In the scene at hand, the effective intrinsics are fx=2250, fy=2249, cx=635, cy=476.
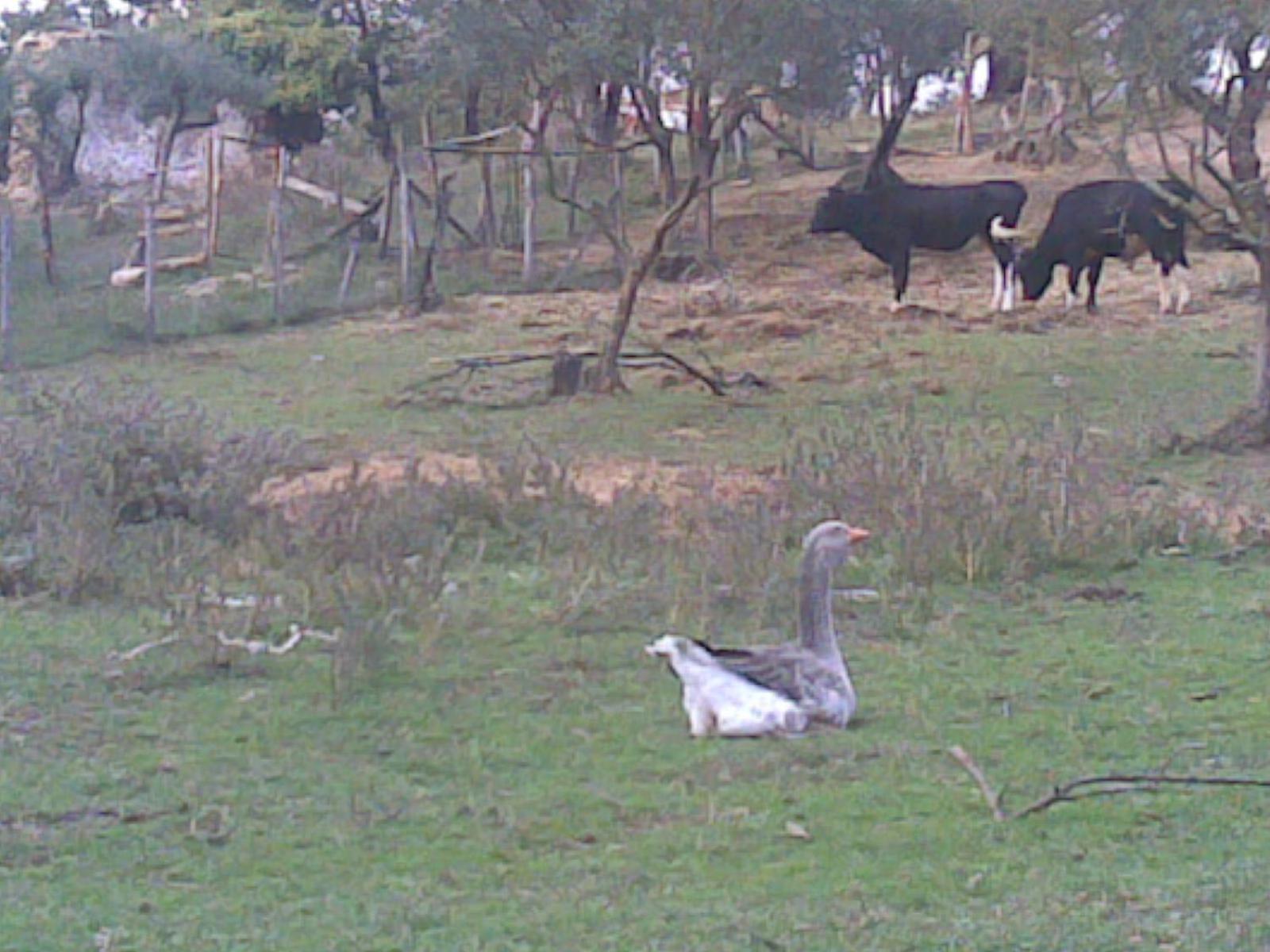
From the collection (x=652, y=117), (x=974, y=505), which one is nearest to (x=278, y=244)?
(x=652, y=117)

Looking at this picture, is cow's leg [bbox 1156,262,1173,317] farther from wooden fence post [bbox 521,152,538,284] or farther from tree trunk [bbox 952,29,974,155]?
tree trunk [bbox 952,29,974,155]

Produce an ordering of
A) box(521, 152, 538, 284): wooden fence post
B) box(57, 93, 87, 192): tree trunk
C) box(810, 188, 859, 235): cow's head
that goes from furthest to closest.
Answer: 1. box(57, 93, 87, 192): tree trunk
2. box(810, 188, 859, 235): cow's head
3. box(521, 152, 538, 284): wooden fence post

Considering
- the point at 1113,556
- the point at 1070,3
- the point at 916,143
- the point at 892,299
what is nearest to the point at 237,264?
the point at 892,299

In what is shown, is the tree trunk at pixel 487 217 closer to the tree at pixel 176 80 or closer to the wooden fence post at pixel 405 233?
the wooden fence post at pixel 405 233

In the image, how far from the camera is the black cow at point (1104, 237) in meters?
22.2

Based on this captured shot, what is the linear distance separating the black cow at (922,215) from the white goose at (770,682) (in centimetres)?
1658

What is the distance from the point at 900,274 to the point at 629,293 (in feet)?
20.8

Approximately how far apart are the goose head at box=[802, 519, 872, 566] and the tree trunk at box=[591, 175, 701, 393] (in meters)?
9.42

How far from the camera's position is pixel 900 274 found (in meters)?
23.3

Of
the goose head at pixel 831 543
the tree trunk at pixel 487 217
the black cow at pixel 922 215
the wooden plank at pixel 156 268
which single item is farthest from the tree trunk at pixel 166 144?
the goose head at pixel 831 543

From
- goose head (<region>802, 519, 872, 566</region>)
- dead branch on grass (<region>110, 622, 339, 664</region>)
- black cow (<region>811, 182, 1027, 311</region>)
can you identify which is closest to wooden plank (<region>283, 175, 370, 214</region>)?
black cow (<region>811, 182, 1027, 311</region>)

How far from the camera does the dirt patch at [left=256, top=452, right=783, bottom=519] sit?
11.9 meters

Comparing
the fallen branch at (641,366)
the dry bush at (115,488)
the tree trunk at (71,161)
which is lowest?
the tree trunk at (71,161)

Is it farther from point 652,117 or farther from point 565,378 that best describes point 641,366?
point 652,117
